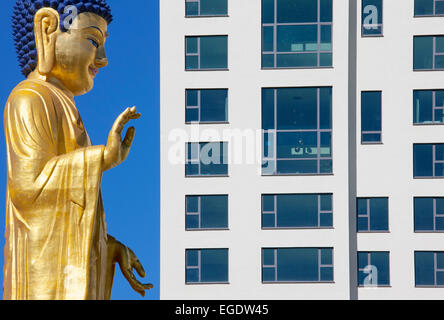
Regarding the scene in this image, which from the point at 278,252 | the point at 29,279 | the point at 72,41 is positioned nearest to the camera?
the point at 29,279

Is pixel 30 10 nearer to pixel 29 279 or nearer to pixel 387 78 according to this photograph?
pixel 29 279

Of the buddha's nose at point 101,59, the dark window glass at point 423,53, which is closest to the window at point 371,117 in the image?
the dark window glass at point 423,53

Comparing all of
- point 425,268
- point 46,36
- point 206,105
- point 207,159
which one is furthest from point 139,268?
point 425,268

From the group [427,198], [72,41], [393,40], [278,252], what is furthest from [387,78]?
[72,41]

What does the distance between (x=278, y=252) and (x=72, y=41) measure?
26.5m

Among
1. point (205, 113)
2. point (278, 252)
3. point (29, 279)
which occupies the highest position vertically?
point (205, 113)

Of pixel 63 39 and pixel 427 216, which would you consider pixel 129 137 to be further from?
pixel 427 216

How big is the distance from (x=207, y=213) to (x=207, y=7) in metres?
7.66

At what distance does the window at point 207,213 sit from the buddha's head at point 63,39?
85.0ft

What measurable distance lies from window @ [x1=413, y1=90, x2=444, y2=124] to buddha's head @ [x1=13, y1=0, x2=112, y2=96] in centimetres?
2737

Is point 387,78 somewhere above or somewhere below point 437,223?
above

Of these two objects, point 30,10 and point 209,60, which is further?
point 209,60

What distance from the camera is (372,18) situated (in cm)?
4025

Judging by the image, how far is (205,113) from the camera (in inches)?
1574
